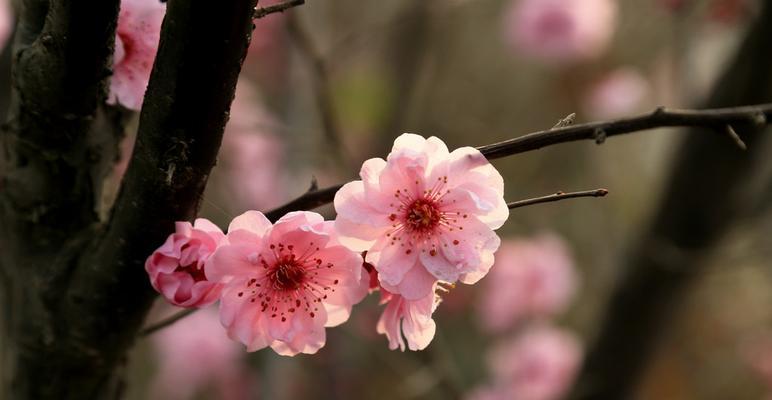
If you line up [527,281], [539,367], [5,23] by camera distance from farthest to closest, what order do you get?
[527,281] < [539,367] < [5,23]

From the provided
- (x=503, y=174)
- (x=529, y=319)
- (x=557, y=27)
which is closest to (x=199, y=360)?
(x=529, y=319)

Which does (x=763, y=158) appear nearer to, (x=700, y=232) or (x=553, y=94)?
(x=700, y=232)

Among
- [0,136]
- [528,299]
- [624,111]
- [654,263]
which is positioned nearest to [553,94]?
[624,111]

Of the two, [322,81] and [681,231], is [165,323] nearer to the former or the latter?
[322,81]

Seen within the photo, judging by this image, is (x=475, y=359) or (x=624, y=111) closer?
(x=624, y=111)

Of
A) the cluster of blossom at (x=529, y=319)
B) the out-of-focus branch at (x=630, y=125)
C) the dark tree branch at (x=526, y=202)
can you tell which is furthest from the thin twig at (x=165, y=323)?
the cluster of blossom at (x=529, y=319)

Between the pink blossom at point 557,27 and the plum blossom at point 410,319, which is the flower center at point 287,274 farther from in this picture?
the pink blossom at point 557,27
